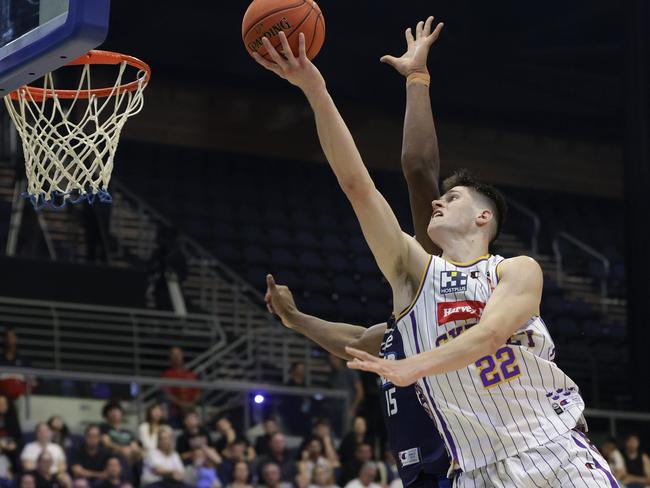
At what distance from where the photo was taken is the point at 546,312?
62.1 feet

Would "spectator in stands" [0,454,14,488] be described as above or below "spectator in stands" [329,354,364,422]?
below

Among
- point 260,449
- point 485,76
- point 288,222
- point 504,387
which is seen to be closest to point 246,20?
point 504,387

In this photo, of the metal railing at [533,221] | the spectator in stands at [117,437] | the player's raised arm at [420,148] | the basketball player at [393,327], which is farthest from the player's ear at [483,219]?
the metal railing at [533,221]

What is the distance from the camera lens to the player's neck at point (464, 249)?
4172 millimetres

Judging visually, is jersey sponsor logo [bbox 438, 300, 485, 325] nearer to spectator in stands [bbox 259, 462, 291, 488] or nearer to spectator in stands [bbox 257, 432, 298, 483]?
spectator in stands [bbox 259, 462, 291, 488]

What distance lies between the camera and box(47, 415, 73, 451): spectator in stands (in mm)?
10688

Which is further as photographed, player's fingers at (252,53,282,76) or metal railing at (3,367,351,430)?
metal railing at (3,367,351,430)

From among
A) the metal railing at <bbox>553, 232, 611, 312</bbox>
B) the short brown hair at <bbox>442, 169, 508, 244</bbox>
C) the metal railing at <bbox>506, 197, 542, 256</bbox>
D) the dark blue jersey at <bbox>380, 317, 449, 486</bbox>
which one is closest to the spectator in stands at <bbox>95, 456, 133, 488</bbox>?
the dark blue jersey at <bbox>380, 317, 449, 486</bbox>

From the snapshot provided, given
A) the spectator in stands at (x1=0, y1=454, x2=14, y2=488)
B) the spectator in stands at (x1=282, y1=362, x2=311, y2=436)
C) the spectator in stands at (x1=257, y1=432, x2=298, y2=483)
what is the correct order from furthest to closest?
the spectator in stands at (x1=282, y1=362, x2=311, y2=436), the spectator in stands at (x1=257, y1=432, x2=298, y2=483), the spectator in stands at (x1=0, y1=454, x2=14, y2=488)

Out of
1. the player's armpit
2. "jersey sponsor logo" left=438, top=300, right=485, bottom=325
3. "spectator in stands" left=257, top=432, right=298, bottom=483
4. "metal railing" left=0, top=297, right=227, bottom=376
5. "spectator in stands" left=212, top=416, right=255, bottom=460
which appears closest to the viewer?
the player's armpit

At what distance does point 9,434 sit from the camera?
10.6m

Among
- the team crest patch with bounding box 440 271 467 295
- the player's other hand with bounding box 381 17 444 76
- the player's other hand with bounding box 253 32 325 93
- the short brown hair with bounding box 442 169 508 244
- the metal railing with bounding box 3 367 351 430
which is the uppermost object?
the player's other hand with bounding box 381 17 444 76

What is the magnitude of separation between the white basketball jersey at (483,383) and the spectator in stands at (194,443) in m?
7.26

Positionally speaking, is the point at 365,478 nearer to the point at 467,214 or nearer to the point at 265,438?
the point at 265,438
